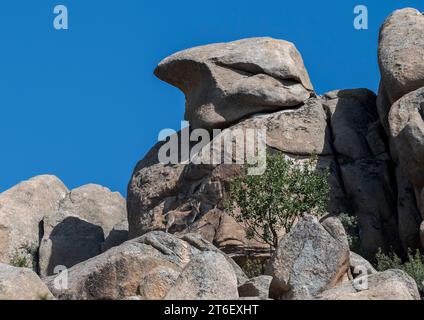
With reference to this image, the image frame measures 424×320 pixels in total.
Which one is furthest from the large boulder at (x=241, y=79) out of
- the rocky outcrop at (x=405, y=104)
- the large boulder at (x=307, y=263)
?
the large boulder at (x=307, y=263)

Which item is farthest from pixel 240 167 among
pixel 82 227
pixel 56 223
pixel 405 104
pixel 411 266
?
pixel 56 223

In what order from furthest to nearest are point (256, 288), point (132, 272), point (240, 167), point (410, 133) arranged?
1. point (240, 167)
2. point (410, 133)
3. point (132, 272)
4. point (256, 288)

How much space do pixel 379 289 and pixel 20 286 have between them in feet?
27.3

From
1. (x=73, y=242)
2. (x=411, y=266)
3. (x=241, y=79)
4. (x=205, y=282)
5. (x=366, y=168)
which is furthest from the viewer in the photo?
(x=73, y=242)

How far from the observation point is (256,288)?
2817 centimetres

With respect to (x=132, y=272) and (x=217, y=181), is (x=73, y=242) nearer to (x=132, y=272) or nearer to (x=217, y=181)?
(x=217, y=181)

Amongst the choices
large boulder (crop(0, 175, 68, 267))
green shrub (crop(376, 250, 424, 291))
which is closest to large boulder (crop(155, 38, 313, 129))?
large boulder (crop(0, 175, 68, 267))

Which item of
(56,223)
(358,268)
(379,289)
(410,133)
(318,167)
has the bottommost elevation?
(56,223)

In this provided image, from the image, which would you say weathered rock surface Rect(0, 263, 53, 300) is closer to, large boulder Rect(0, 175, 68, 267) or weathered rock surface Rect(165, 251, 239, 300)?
weathered rock surface Rect(165, 251, 239, 300)

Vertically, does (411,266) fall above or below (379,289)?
below

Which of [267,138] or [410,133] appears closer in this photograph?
[410,133]

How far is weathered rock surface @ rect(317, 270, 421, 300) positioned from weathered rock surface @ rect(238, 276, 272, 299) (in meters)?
1.92
